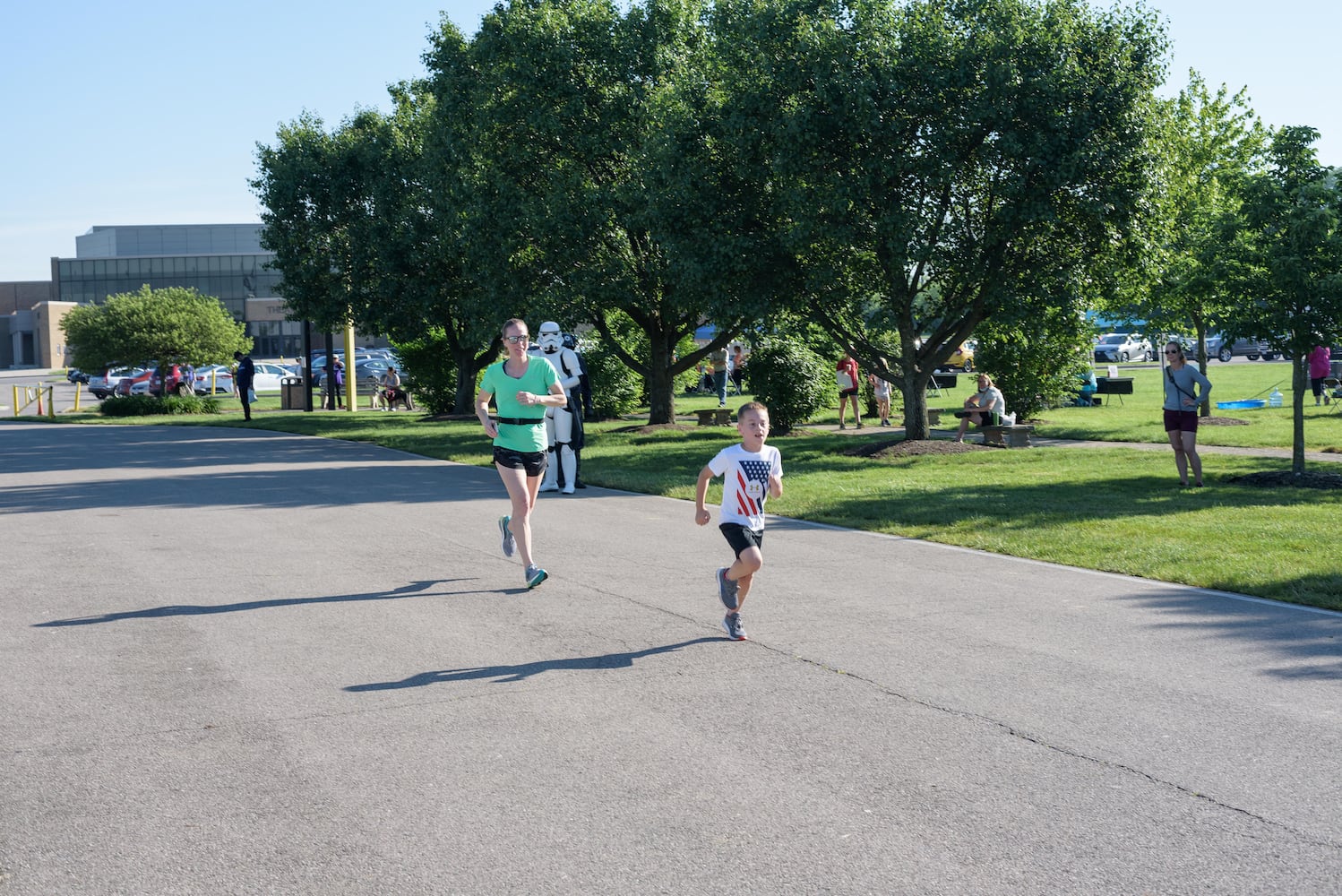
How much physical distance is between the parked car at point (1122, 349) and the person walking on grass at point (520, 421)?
2313 inches

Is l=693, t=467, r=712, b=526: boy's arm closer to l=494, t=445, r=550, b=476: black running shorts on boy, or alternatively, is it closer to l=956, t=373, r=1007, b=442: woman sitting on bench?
l=494, t=445, r=550, b=476: black running shorts on boy

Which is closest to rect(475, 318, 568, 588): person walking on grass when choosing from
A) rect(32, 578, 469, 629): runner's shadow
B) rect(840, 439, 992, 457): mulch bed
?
rect(32, 578, 469, 629): runner's shadow

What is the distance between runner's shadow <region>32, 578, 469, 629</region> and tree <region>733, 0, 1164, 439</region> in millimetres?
11196

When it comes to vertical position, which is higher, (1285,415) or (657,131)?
(657,131)

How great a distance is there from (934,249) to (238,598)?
508 inches

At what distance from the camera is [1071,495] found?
1418cm

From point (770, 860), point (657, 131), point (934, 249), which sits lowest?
point (770, 860)

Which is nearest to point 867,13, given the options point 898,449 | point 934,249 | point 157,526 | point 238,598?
point 934,249

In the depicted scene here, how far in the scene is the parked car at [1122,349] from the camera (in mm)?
64625

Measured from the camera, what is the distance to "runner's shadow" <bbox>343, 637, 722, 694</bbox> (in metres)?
6.43

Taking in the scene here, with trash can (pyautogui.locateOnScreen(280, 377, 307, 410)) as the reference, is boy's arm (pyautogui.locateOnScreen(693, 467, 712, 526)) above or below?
below

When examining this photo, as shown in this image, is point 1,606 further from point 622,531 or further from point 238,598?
point 622,531

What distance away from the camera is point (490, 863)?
4.16 metres

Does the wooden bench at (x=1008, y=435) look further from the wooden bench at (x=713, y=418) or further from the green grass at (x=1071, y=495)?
the wooden bench at (x=713, y=418)
